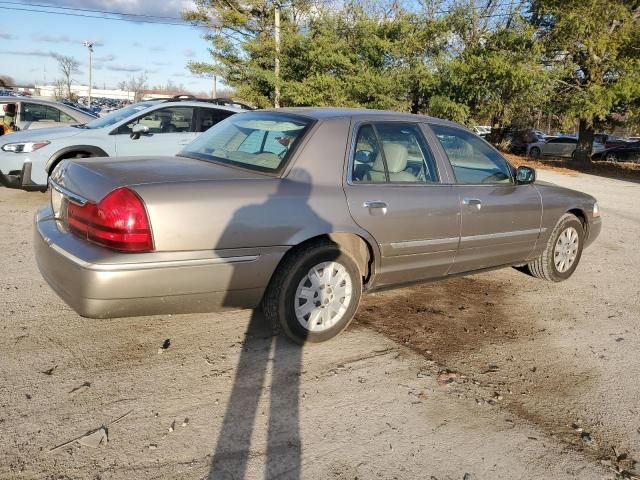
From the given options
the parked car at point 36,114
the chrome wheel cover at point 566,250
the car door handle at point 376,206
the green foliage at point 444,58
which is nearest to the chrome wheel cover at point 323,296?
the car door handle at point 376,206

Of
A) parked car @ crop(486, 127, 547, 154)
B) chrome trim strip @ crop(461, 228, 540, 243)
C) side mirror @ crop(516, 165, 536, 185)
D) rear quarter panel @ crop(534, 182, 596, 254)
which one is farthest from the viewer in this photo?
parked car @ crop(486, 127, 547, 154)

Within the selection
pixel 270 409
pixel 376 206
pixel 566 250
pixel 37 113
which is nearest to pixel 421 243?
pixel 376 206

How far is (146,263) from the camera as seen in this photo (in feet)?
10.1

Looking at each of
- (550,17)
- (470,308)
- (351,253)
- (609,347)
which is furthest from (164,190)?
(550,17)

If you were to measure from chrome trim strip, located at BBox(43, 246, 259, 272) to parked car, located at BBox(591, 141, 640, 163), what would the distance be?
31576mm

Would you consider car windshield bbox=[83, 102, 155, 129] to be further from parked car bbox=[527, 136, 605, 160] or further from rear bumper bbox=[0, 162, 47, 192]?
parked car bbox=[527, 136, 605, 160]

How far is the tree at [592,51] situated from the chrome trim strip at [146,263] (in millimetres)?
19889

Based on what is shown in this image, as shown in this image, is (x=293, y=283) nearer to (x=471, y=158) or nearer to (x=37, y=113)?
(x=471, y=158)

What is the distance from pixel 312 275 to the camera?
3.71m

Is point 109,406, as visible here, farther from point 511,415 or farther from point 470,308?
point 470,308

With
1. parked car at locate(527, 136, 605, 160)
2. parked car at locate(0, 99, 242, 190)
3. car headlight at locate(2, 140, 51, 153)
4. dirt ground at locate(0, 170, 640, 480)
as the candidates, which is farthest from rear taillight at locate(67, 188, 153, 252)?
parked car at locate(527, 136, 605, 160)

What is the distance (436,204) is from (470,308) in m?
1.13

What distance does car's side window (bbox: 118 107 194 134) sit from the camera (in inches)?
326

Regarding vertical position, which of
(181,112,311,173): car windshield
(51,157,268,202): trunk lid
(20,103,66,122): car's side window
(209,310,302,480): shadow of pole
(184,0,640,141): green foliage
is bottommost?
(209,310,302,480): shadow of pole
